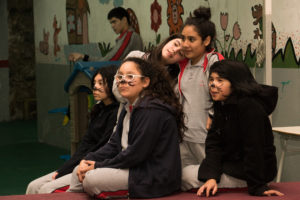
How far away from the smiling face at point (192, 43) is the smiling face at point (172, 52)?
8 centimetres

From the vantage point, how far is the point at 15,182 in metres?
6.09

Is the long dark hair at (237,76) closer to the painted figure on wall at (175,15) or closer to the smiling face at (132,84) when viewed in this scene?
the smiling face at (132,84)

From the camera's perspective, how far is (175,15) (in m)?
5.68

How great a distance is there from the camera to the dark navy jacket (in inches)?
154

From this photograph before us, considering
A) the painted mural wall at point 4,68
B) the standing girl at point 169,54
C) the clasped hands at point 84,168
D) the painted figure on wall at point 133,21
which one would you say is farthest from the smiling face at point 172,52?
the painted mural wall at point 4,68

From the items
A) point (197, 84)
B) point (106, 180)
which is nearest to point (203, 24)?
point (197, 84)

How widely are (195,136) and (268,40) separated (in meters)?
1.37

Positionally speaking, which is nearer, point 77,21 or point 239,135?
point 239,135

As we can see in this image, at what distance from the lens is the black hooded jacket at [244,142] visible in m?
2.89

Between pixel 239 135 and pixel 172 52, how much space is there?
0.81 metres

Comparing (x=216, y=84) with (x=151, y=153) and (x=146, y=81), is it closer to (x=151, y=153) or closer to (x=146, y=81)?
(x=146, y=81)

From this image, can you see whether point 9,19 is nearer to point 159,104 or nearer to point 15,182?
point 15,182

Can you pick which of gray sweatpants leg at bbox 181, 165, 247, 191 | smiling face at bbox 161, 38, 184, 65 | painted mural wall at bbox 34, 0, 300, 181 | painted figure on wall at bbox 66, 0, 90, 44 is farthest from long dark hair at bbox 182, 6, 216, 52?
painted figure on wall at bbox 66, 0, 90, 44

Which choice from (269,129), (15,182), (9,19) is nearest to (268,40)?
(269,129)
